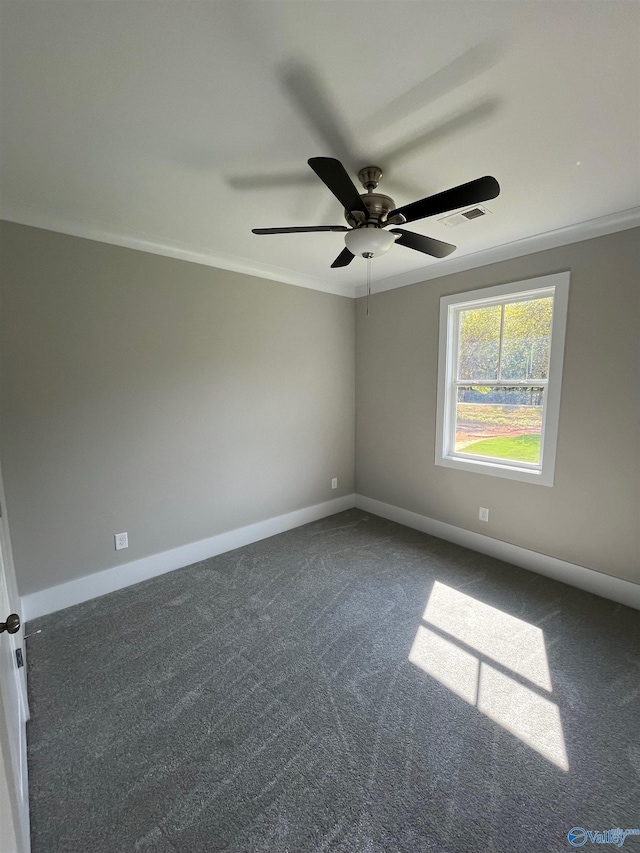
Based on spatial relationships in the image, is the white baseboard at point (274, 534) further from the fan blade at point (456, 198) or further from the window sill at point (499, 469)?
the fan blade at point (456, 198)

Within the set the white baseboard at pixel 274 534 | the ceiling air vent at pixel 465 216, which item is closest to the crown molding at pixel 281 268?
the ceiling air vent at pixel 465 216

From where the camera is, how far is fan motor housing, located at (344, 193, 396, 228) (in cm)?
176

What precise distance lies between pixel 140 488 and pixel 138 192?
197cm

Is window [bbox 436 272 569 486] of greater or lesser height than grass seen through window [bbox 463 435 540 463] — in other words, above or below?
above

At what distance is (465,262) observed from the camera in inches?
123

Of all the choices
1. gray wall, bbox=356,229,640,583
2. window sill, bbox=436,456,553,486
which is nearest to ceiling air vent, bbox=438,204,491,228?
gray wall, bbox=356,229,640,583

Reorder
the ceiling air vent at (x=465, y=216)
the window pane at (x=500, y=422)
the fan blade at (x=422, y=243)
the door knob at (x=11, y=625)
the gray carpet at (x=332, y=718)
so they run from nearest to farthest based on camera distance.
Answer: the door knob at (x=11, y=625)
the gray carpet at (x=332, y=718)
the fan blade at (x=422, y=243)
the ceiling air vent at (x=465, y=216)
the window pane at (x=500, y=422)

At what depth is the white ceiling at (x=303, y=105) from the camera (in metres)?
1.10

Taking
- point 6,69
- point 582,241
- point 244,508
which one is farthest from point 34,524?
point 582,241

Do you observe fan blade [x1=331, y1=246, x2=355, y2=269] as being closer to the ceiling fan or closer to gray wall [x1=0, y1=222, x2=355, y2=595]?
the ceiling fan

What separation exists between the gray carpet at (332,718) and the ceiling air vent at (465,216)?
2.56 metres

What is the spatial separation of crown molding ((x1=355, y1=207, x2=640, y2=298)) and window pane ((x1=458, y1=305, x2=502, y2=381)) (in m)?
0.40

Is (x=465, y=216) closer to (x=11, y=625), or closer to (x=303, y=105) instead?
(x=303, y=105)

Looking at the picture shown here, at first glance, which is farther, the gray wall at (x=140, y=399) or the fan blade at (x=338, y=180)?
the gray wall at (x=140, y=399)
